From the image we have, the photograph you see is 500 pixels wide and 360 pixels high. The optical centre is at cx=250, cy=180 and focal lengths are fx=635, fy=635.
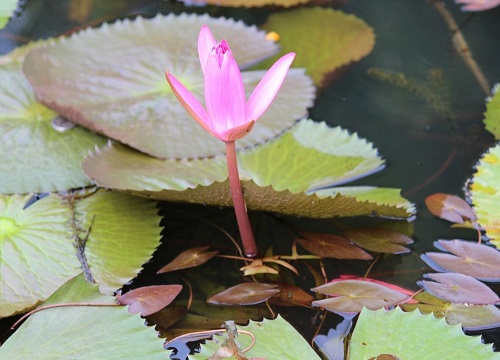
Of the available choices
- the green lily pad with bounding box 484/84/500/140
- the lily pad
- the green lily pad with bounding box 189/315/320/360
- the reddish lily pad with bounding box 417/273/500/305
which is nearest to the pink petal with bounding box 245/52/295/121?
the green lily pad with bounding box 189/315/320/360

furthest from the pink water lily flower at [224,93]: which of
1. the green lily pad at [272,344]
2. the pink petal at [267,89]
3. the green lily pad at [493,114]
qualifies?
the green lily pad at [493,114]

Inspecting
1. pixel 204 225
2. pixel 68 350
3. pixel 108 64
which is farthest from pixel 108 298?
pixel 108 64

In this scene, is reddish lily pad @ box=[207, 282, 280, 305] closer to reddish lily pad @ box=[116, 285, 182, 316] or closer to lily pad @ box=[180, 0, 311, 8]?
reddish lily pad @ box=[116, 285, 182, 316]

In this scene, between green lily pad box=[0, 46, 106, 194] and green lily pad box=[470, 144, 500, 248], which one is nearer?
green lily pad box=[470, 144, 500, 248]

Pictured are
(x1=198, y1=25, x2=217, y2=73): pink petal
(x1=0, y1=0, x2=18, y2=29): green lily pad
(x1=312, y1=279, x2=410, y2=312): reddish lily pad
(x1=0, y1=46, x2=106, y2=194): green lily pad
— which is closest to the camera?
(x1=198, y1=25, x2=217, y2=73): pink petal

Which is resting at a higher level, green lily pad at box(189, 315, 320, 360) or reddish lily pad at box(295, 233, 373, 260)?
green lily pad at box(189, 315, 320, 360)

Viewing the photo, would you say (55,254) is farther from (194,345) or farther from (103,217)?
(194,345)

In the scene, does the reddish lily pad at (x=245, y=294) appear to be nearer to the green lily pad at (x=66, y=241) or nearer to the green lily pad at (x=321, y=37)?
the green lily pad at (x=66, y=241)
